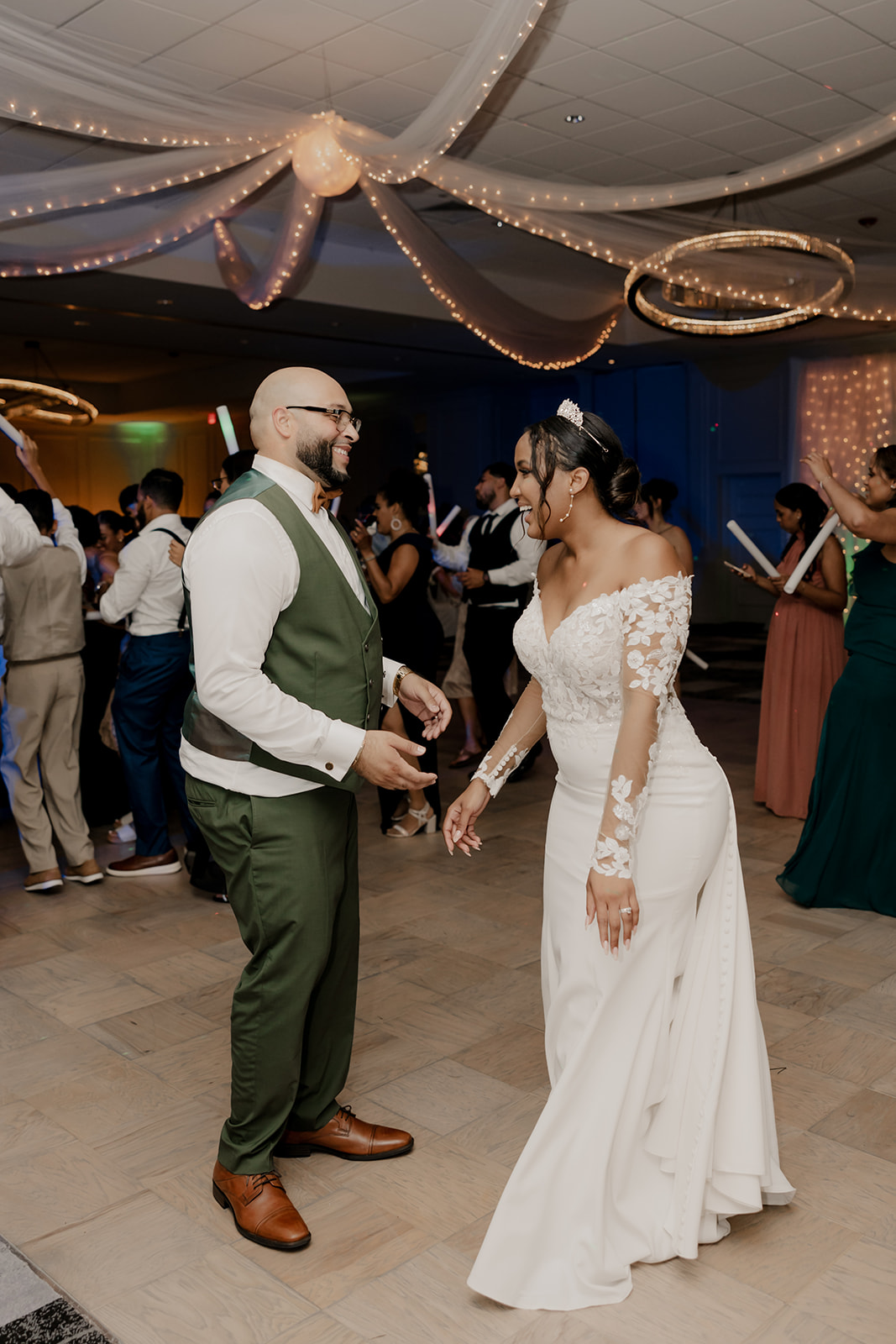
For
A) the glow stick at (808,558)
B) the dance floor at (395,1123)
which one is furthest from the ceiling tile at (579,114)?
the dance floor at (395,1123)

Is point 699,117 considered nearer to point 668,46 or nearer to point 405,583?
point 668,46

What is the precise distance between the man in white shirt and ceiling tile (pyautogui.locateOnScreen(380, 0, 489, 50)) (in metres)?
2.16

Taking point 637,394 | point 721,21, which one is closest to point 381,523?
point 721,21

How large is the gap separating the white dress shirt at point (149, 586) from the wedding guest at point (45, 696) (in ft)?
0.61

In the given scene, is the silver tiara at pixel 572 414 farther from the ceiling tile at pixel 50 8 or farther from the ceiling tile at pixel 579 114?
the ceiling tile at pixel 579 114

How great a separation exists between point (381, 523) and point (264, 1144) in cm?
323

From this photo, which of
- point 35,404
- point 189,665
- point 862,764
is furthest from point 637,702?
point 35,404

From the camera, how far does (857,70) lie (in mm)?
5297

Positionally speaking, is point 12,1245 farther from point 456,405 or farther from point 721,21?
point 456,405

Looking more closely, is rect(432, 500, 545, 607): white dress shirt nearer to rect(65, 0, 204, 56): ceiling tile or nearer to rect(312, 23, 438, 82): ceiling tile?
rect(312, 23, 438, 82): ceiling tile

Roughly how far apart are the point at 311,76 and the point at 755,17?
2069mm

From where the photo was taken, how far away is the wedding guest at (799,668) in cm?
525

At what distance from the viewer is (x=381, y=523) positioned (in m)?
4.99

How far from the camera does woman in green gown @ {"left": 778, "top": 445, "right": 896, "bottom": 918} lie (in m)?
4.02
